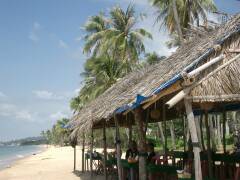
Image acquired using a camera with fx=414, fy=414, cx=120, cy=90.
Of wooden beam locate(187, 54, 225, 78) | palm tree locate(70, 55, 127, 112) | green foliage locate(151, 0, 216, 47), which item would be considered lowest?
wooden beam locate(187, 54, 225, 78)

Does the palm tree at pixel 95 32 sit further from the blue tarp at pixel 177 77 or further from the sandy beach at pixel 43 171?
the blue tarp at pixel 177 77

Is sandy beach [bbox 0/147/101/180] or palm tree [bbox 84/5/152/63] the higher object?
palm tree [bbox 84/5/152/63]

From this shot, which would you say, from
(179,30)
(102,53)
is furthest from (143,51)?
(179,30)

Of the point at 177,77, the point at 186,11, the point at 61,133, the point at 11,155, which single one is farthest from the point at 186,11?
the point at 11,155

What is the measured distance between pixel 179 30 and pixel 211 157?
34.8 ft

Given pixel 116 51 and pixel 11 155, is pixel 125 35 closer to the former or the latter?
pixel 116 51

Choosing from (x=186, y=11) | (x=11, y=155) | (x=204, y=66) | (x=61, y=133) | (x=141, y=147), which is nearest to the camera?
(x=204, y=66)

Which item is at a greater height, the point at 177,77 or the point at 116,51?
the point at 116,51

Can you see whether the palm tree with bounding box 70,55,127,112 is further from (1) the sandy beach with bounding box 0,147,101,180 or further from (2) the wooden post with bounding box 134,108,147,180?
(2) the wooden post with bounding box 134,108,147,180

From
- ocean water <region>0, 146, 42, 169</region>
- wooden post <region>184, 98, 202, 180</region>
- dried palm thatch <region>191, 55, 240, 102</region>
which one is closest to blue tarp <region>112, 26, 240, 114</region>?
dried palm thatch <region>191, 55, 240, 102</region>

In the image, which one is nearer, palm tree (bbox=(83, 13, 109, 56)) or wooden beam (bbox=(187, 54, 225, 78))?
wooden beam (bbox=(187, 54, 225, 78))

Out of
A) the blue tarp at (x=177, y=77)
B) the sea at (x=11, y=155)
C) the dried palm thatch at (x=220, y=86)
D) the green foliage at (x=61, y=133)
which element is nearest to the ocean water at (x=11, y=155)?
the sea at (x=11, y=155)

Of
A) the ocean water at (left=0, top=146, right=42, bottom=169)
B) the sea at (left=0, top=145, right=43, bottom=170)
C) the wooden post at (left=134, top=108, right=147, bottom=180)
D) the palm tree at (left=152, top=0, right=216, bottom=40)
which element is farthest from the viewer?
the ocean water at (left=0, top=146, right=42, bottom=169)

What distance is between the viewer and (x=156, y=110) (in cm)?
1109
